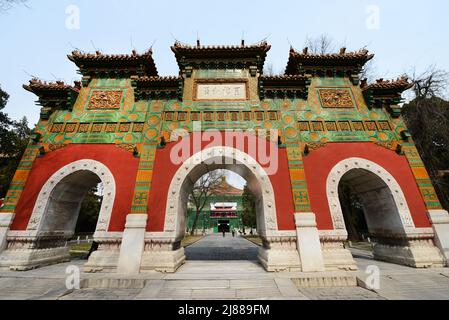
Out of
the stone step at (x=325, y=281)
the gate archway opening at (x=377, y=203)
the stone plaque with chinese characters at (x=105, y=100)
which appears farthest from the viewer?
the stone plaque with chinese characters at (x=105, y=100)

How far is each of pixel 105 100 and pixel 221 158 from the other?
6.40 meters

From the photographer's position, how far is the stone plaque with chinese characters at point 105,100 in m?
9.26

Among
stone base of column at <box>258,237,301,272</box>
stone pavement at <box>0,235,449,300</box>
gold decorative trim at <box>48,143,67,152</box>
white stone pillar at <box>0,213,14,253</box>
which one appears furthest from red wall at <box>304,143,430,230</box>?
white stone pillar at <box>0,213,14,253</box>

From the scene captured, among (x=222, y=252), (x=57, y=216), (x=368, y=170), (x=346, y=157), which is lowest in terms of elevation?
(x=222, y=252)

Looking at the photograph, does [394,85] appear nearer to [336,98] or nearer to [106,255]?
[336,98]

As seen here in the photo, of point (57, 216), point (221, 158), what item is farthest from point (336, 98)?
point (57, 216)

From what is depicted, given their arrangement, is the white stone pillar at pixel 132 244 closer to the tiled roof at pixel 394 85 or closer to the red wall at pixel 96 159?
the red wall at pixel 96 159

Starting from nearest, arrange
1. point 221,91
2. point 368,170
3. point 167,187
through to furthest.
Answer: point 167,187
point 368,170
point 221,91

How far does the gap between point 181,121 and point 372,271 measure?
8.94 meters

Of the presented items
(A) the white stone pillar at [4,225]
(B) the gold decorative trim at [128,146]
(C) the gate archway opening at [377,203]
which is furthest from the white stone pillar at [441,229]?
(A) the white stone pillar at [4,225]

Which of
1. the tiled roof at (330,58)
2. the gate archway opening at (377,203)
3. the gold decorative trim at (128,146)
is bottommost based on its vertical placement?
the gate archway opening at (377,203)

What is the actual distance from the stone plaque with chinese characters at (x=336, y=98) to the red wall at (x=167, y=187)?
3473 millimetres

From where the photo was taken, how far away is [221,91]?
9.51 meters

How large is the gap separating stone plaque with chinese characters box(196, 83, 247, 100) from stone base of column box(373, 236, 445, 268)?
28.3ft
